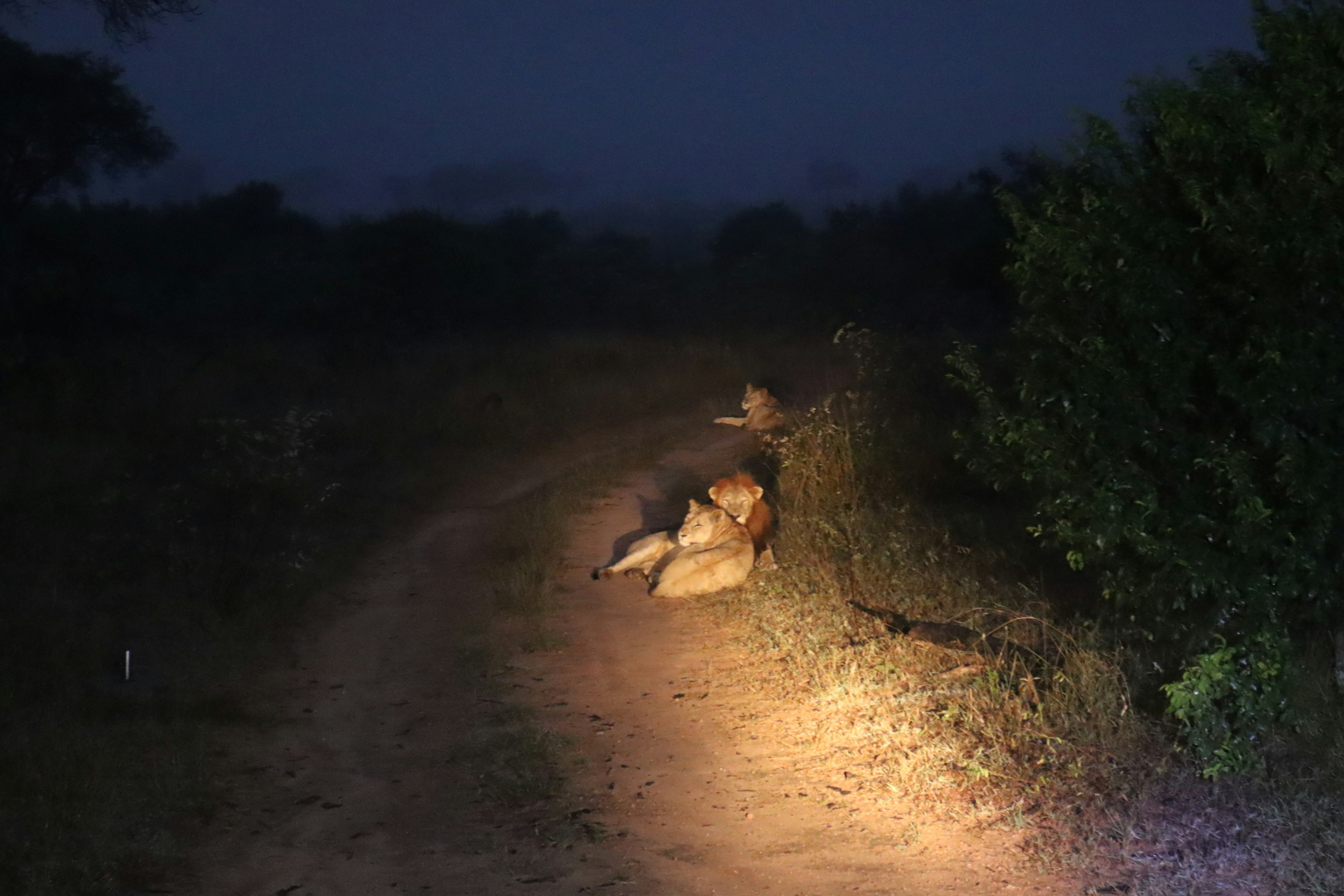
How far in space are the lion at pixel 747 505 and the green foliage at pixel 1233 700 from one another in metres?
4.54

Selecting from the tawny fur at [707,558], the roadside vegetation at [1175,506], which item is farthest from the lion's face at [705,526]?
the roadside vegetation at [1175,506]

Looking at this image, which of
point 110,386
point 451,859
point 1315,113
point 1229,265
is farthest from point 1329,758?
point 110,386

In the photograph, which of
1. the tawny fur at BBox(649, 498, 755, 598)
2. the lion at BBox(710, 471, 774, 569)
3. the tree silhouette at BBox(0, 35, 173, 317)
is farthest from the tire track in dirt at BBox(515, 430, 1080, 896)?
the tree silhouette at BBox(0, 35, 173, 317)

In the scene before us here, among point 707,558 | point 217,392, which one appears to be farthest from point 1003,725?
point 217,392

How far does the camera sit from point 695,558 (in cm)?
905

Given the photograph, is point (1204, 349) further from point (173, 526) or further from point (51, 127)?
point (51, 127)

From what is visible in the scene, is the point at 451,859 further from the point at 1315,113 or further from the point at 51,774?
the point at 1315,113

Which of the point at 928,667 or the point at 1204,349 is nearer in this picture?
the point at 1204,349

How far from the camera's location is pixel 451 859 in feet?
16.1

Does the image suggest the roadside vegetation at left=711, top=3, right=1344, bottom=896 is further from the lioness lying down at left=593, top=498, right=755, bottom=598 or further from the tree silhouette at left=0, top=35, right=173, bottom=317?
the tree silhouette at left=0, top=35, right=173, bottom=317

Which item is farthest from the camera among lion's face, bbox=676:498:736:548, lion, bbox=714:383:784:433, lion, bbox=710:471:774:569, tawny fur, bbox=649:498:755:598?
lion, bbox=714:383:784:433

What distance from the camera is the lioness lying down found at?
29.6ft

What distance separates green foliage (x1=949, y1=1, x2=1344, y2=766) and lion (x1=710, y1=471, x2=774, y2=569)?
382 cm

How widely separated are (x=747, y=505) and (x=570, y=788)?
424 cm
